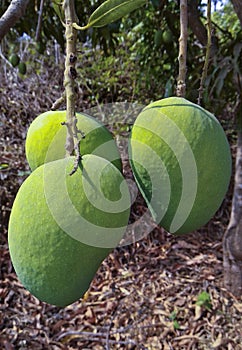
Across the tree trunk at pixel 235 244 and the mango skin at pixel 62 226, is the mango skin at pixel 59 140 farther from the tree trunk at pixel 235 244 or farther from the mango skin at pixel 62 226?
the tree trunk at pixel 235 244

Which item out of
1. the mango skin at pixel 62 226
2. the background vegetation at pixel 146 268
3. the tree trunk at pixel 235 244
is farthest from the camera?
the tree trunk at pixel 235 244

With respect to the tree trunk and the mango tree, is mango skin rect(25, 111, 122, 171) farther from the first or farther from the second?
the tree trunk

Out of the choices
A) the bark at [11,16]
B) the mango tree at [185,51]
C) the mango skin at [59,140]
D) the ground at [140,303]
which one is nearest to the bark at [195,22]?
the mango tree at [185,51]

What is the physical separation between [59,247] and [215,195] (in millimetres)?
228

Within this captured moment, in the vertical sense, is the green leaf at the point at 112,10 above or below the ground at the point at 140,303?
above

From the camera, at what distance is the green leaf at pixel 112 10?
58 centimetres

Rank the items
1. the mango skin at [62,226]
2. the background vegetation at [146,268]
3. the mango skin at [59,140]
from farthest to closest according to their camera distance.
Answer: the background vegetation at [146,268]
the mango skin at [59,140]
the mango skin at [62,226]

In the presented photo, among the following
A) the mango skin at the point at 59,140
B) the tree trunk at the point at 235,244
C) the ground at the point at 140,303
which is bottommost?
the ground at the point at 140,303

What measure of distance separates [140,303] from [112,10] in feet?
6.28

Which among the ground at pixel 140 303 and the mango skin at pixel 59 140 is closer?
the mango skin at pixel 59 140

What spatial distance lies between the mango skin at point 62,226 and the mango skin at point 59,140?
0.07 metres

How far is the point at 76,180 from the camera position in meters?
0.50

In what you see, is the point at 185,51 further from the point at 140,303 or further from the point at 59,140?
the point at 140,303

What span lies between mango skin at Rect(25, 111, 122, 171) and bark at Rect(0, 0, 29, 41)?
15 cm
